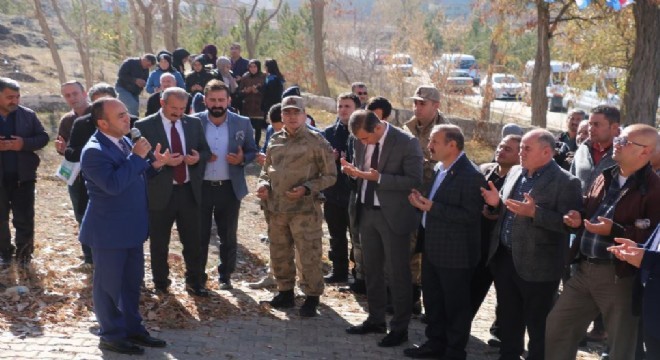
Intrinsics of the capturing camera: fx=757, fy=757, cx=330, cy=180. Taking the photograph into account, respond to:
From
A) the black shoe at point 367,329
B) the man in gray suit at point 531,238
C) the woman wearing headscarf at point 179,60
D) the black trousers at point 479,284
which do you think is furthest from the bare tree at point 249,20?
the man in gray suit at point 531,238

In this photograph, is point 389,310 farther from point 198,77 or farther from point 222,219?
point 198,77

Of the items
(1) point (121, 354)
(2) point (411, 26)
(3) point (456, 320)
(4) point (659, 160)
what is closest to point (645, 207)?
(4) point (659, 160)

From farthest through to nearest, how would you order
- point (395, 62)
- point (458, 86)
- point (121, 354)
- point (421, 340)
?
point (395, 62) → point (458, 86) → point (421, 340) → point (121, 354)

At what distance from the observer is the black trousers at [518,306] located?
18.2 ft

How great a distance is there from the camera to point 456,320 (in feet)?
19.6

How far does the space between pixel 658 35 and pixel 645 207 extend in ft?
36.2

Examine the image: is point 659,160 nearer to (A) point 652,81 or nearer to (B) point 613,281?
(B) point 613,281

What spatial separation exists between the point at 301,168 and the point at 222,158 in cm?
101

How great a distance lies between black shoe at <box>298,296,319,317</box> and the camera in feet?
23.1

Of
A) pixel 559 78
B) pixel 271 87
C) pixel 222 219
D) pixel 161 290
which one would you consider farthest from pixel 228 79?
pixel 559 78

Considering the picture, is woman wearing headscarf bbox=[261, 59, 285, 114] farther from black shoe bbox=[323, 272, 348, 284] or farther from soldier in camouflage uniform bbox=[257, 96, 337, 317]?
soldier in camouflage uniform bbox=[257, 96, 337, 317]

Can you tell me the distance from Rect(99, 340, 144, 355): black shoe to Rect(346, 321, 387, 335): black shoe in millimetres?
1888

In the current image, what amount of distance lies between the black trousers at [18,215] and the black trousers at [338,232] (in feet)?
9.99

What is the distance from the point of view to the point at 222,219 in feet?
25.0
